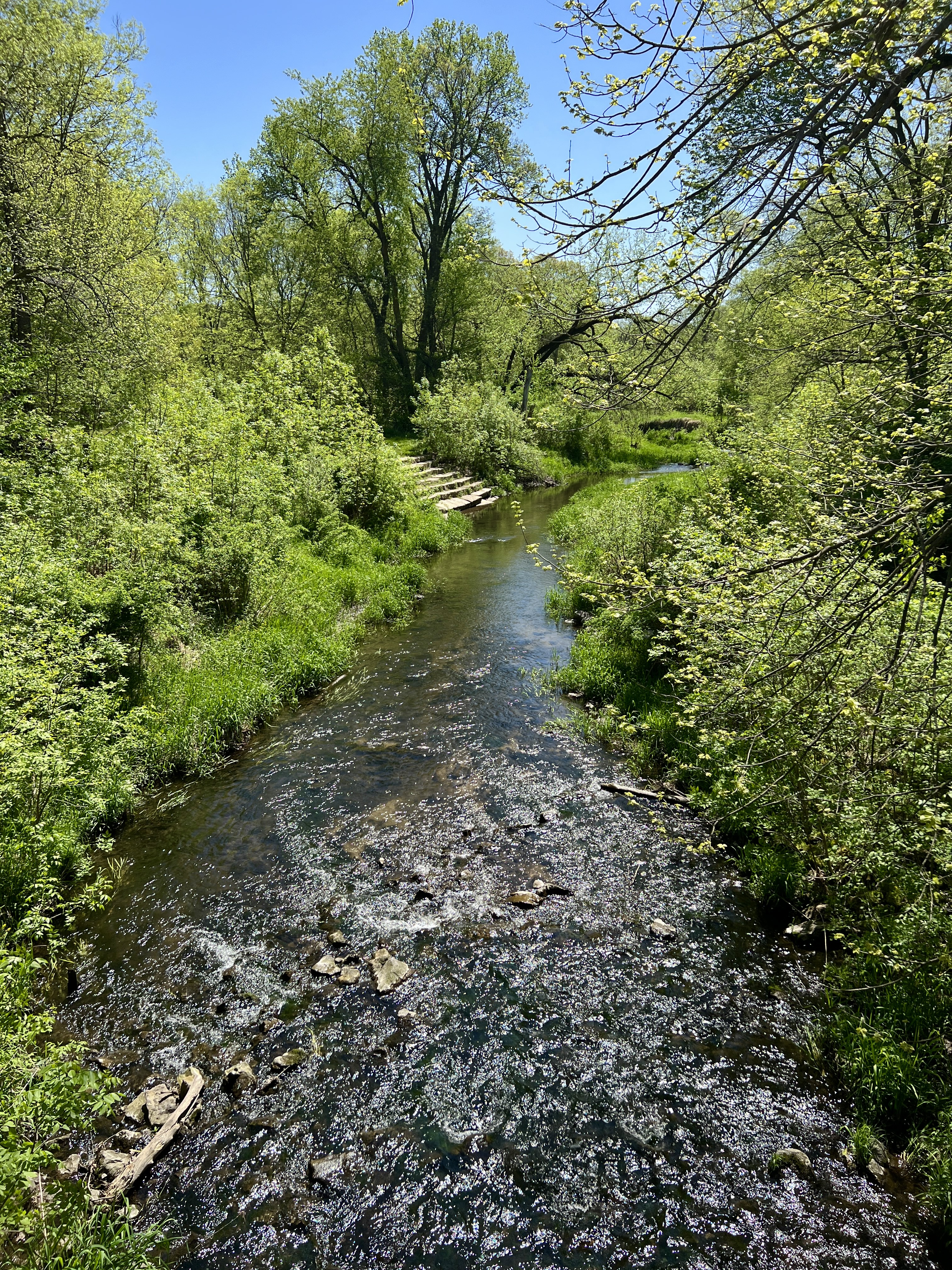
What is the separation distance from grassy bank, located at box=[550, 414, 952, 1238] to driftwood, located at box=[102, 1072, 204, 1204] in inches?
171

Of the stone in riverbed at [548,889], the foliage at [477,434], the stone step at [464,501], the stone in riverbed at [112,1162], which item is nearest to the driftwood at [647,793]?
the stone in riverbed at [548,889]

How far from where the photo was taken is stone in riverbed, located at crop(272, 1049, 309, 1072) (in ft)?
15.6

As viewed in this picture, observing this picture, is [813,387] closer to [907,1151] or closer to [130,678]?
[907,1151]

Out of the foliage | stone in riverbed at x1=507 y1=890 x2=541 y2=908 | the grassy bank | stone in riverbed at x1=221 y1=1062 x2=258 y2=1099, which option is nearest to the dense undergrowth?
stone in riverbed at x1=221 y1=1062 x2=258 y2=1099

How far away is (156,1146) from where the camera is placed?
417cm

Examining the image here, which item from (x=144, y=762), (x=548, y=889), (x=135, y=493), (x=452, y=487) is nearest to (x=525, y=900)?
(x=548, y=889)

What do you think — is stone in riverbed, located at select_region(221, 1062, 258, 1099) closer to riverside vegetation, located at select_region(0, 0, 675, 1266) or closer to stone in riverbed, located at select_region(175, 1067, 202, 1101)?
stone in riverbed, located at select_region(175, 1067, 202, 1101)

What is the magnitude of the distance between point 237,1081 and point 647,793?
510cm

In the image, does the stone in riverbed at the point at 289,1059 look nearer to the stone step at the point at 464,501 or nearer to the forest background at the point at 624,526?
the forest background at the point at 624,526

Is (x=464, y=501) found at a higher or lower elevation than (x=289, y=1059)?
higher

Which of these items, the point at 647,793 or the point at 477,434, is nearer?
the point at 647,793

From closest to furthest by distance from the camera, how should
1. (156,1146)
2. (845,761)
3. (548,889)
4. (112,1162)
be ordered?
(112,1162) < (156,1146) < (845,761) < (548,889)

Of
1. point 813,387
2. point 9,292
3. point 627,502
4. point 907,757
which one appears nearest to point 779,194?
point 907,757

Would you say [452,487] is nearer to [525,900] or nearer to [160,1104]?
[525,900]
